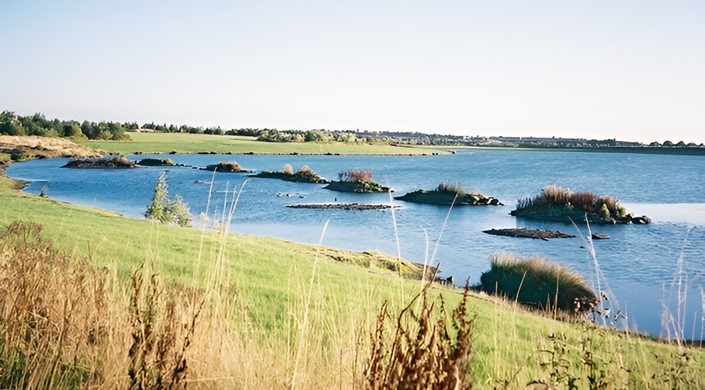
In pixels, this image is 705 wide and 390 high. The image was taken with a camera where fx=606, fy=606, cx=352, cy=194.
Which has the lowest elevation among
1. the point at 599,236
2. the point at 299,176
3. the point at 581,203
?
the point at 599,236

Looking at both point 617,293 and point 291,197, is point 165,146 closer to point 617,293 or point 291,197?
point 291,197

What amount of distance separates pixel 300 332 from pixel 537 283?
14.9 m

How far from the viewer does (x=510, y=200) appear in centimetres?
5303

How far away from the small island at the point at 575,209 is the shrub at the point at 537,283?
1936 cm

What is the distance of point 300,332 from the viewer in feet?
16.6

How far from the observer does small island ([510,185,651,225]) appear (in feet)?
127

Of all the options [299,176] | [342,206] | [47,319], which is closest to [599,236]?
[342,206]

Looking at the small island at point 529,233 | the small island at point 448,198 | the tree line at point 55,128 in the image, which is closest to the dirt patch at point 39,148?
the tree line at point 55,128

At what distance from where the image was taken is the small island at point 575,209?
38812mm

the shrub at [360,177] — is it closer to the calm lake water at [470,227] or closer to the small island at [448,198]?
the calm lake water at [470,227]

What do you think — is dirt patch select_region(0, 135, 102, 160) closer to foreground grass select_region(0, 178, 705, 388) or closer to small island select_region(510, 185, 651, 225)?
small island select_region(510, 185, 651, 225)

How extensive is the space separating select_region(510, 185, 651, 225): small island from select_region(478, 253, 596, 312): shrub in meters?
19.4

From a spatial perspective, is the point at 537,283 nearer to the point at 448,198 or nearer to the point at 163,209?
the point at 163,209

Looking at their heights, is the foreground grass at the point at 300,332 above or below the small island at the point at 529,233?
above
